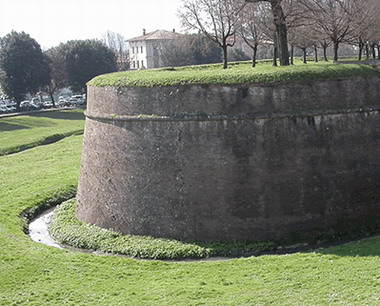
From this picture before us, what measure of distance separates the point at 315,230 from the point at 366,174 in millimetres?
2027

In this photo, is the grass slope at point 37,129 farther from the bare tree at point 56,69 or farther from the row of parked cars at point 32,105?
the bare tree at point 56,69

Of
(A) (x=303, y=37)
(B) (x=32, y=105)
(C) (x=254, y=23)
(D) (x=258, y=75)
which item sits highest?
(C) (x=254, y=23)

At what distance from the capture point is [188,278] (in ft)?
41.8

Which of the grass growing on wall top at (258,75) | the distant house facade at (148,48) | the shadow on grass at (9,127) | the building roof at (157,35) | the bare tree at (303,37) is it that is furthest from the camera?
the building roof at (157,35)

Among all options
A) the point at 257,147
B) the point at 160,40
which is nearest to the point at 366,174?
the point at 257,147

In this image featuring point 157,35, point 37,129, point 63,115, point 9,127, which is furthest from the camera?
point 157,35

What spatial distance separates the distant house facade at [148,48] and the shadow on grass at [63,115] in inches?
522

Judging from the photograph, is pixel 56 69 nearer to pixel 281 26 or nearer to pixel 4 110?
pixel 4 110

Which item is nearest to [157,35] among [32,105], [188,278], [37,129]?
[32,105]

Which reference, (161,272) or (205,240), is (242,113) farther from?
(161,272)

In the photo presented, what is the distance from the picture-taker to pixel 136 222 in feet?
52.4

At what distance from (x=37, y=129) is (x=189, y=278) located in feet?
107

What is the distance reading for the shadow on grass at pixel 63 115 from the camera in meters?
49.3

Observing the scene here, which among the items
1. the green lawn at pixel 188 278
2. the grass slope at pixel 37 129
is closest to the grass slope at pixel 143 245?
the green lawn at pixel 188 278
